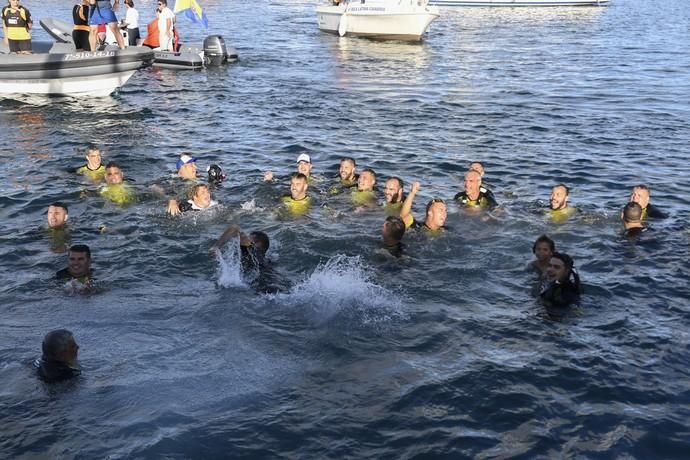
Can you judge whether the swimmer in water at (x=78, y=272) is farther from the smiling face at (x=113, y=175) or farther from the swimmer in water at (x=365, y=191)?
the swimmer in water at (x=365, y=191)

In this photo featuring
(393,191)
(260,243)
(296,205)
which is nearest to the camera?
(260,243)

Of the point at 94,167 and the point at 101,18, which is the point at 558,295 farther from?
the point at 101,18

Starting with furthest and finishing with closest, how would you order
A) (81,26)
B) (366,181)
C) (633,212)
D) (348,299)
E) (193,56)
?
(193,56) → (81,26) → (366,181) → (633,212) → (348,299)

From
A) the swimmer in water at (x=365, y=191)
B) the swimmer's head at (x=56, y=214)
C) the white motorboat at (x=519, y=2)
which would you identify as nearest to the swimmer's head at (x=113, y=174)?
the swimmer's head at (x=56, y=214)

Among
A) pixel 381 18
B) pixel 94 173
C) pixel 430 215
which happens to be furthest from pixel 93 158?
pixel 381 18

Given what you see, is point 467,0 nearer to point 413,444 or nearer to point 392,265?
point 392,265

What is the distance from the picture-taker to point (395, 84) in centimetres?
2658

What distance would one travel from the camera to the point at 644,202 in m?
13.3

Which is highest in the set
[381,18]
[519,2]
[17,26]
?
[519,2]

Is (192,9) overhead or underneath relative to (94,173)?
overhead

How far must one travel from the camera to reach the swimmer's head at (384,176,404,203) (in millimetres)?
13797

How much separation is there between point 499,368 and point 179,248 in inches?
228

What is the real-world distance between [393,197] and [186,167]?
14.1 ft

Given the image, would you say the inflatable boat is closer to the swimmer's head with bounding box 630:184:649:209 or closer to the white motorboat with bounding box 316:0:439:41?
the white motorboat with bounding box 316:0:439:41
